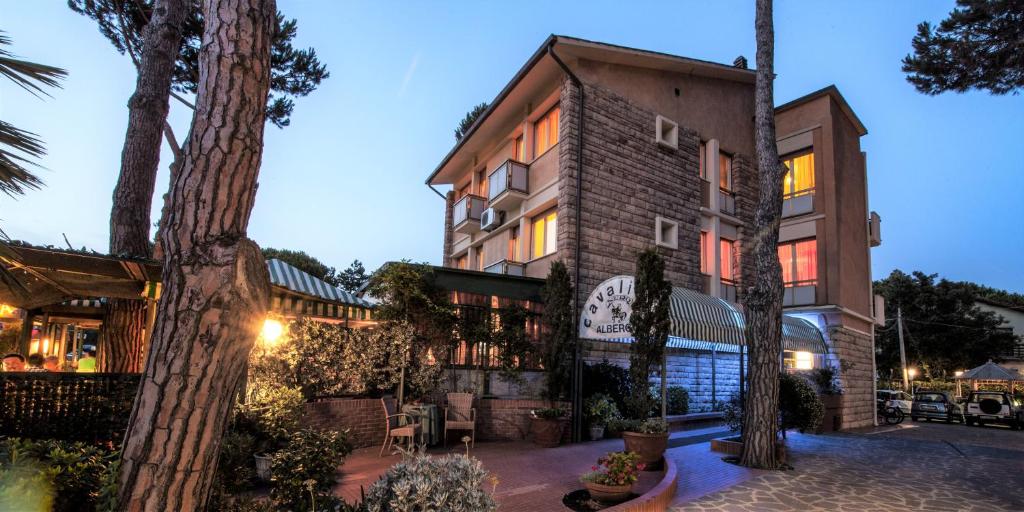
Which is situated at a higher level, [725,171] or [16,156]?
[725,171]

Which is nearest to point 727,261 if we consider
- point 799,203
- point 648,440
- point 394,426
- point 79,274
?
point 799,203

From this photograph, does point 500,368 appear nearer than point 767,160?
No

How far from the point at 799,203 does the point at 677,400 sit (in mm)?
8972

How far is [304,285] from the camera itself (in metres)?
9.43

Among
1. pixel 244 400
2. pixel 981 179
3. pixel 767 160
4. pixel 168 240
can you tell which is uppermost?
pixel 981 179

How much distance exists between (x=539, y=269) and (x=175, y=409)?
40.1 ft

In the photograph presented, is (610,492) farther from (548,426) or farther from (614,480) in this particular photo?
(548,426)

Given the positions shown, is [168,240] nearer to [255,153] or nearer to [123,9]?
[255,153]

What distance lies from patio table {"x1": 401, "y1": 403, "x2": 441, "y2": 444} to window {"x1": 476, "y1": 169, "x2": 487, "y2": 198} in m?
11.7

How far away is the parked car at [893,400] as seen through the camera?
69.4 feet

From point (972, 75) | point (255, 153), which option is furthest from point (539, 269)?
point (255, 153)

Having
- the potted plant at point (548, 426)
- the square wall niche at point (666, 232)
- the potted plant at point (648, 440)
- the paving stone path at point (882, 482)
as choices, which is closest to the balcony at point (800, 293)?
the square wall niche at point (666, 232)

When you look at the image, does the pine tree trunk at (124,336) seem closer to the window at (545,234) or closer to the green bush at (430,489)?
the green bush at (430,489)

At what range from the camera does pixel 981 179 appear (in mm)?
193250
